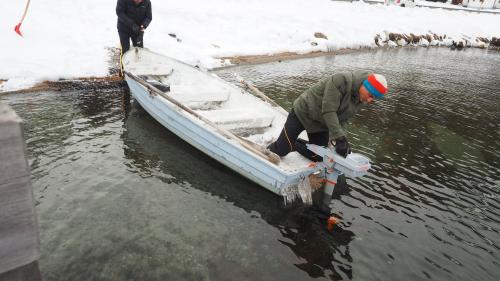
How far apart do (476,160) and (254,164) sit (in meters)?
7.41

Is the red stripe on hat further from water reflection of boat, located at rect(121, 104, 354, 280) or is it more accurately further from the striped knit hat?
water reflection of boat, located at rect(121, 104, 354, 280)

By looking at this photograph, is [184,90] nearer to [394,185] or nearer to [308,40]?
[394,185]

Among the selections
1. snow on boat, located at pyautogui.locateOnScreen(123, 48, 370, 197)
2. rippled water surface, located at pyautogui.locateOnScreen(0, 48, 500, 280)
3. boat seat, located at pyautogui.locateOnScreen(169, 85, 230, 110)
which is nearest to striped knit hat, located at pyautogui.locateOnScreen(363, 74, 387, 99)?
snow on boat, located at pyautogui.locateOnScreen(123, 48, 370, 197)

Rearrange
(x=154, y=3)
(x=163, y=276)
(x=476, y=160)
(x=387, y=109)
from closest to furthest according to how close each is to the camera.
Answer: (x=163, y=276) → (x=476, y=160) → (x=387, y=109) → (x=154, y=3)

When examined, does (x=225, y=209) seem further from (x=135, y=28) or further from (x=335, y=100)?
(x=135, y=28)

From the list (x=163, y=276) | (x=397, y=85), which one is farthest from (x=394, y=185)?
(x=397, y=85)

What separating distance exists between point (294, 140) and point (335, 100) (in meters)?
1.40

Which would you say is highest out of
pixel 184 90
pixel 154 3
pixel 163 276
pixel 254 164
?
pixel 154 3

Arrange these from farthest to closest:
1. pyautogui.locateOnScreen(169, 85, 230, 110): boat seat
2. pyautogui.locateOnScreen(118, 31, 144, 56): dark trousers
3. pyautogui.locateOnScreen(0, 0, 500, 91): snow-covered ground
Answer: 1. pyautogui.locateOnScreen(0, 0, 500, 91): snow-covered ground
2. pyautogui.locateOnScreen(118, 31, 144, 56): dark trousers
3. pyautogui.locateOnScreen(169, 85, 230, 110): boat seat

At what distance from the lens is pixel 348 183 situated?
8.16m

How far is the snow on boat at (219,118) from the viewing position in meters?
6.70

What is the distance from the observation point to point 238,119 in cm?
854

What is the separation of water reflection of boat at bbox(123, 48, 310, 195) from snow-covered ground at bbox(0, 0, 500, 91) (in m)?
3.44

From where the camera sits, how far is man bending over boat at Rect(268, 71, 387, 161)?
567 cm
